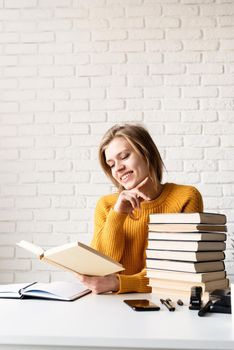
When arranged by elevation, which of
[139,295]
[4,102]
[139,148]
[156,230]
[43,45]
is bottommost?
[139,295]

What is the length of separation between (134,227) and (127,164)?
0.92ft

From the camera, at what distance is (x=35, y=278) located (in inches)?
112

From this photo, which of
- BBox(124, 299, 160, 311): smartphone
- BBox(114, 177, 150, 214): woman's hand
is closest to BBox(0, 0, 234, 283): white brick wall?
BBox(114, 177, 150, 214): woman's hand

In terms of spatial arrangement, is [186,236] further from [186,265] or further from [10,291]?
[10,291]

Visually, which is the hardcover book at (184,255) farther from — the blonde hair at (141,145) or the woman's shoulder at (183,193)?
the blonde hair at (141,145)

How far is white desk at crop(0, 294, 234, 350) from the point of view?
2.90ft

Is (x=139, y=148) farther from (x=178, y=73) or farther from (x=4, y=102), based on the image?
(x=4, y=102)

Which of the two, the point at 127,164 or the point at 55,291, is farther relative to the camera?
the point at 127,164

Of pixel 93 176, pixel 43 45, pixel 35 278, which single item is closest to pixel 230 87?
pixel 93 176

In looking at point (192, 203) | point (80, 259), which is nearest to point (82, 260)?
point (80, 259)

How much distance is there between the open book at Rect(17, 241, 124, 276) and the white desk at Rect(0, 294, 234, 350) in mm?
157

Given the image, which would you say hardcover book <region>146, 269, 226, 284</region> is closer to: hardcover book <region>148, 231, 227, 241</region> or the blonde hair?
hardcover book <region>148, 231, 227, 241</region>

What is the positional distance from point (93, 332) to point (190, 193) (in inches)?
40.1

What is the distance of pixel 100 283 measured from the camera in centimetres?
146
